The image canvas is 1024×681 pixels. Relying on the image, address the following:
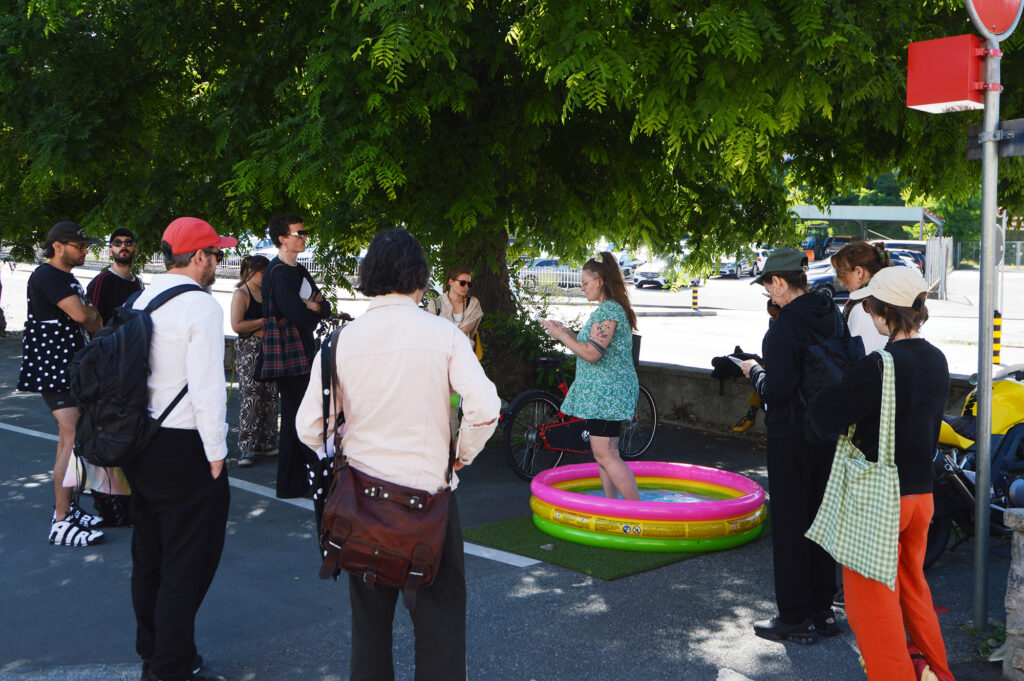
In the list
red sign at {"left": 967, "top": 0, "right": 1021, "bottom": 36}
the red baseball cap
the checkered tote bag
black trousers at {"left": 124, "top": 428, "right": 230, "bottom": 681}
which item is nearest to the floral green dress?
the checkered tote bag

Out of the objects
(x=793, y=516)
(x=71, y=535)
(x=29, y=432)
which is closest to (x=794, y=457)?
(x=793, y=516)

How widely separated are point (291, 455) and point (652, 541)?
8.55 feet

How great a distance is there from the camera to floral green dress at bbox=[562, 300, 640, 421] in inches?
255

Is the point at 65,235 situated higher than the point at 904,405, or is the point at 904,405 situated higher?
the point at 65,235

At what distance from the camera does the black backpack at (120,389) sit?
3.84m

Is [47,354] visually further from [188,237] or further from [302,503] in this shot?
[188,237]

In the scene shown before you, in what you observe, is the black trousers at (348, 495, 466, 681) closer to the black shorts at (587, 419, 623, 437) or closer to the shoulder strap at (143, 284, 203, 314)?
the shoulder strap at (143, 284, 203, 314)

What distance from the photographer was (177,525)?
3.98 m

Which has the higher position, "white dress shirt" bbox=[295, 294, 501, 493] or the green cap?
the green cap

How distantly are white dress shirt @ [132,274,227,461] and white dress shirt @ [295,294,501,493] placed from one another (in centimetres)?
84

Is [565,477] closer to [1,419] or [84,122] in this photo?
[84,122]

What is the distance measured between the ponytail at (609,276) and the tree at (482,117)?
2.95 ft

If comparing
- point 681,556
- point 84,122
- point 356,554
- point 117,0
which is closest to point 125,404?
point 356,554

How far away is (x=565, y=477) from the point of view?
7.74m
